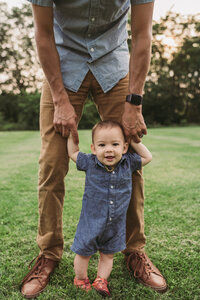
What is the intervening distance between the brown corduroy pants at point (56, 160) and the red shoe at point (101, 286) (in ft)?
1.33

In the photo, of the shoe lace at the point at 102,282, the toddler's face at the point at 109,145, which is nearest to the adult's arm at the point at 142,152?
the toddler's face at the point at 109,145

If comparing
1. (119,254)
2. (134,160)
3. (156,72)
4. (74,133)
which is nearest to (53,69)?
(74,133)

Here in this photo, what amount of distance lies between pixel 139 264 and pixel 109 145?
0.96 m

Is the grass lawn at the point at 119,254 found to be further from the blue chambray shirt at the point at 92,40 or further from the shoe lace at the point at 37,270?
the blue chambray shirt at the point at 92,40

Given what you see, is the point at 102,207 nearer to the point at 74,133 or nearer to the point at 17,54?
the point at 74,133

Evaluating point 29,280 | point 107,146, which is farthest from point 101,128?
point 29,280

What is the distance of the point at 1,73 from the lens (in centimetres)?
3797

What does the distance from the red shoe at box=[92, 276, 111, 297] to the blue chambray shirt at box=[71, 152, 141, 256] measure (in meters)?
0.19

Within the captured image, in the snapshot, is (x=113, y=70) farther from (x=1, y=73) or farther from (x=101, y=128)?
(x=1, y=73)

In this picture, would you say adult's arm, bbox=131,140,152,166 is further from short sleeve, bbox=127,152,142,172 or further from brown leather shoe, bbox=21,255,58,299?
brown leather shoe, bbox=21,255,58,299

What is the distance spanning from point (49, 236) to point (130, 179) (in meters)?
0.75

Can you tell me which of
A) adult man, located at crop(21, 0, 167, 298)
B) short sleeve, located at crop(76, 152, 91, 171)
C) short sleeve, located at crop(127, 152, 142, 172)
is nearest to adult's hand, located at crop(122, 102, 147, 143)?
adult man, located at crop(21, 0, 167, 298)

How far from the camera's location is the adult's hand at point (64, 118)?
2.16 m

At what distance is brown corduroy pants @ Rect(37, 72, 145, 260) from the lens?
7.50 feet
